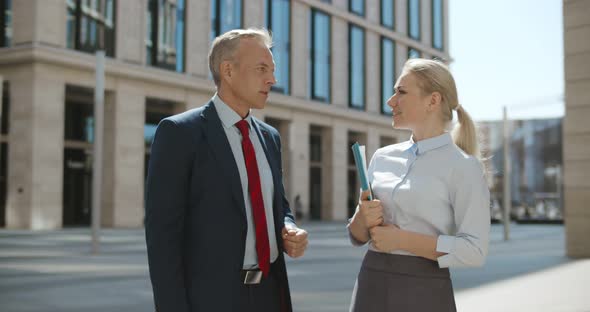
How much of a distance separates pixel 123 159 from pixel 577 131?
19.6 metres

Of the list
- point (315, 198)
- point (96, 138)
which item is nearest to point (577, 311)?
point (96, 138)

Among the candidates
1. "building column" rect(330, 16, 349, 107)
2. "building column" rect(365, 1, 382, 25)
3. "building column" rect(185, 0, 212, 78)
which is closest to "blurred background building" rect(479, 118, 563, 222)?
"building column" rect(365, 1, 382, 25)

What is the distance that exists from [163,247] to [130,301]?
21.2 feet

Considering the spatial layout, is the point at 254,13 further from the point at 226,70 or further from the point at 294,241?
the point at 294,241

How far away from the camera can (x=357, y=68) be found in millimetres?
45406

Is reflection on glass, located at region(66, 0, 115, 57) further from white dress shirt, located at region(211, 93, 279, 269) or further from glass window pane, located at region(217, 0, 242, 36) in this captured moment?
white dress shirt, located at region(211, 93, 279, 269)

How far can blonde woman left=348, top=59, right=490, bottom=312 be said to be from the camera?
2.69 m

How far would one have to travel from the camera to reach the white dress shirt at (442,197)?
2.66 m

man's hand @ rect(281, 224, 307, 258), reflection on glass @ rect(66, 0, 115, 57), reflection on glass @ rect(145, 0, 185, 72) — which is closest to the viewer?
man's hand @ rect(281, 224, 307, 258)

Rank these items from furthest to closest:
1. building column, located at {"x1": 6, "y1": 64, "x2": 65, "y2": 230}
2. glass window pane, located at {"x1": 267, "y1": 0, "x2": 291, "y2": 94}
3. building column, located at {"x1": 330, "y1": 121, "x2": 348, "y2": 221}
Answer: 1. building column, located at {"x1": 330, "y1": 121, "x2": 348, "y2": 221}
2. glass window pane, located at {"x1": 267, "y1": 0, "x2": 291, "y2": 94}
3. building column, located at {"x1": 6, "y1": 64, "x2": 65, "y2": 230}

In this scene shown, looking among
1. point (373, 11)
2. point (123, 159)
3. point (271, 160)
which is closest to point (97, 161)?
point (123, 159)

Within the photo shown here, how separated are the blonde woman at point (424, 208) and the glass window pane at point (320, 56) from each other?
128 feet

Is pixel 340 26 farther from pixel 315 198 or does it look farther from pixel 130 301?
pixel 130 301

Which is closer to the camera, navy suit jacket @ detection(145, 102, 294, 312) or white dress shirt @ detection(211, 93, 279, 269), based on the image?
navy suit jacket @ detection(145, 102, 294, 312)
